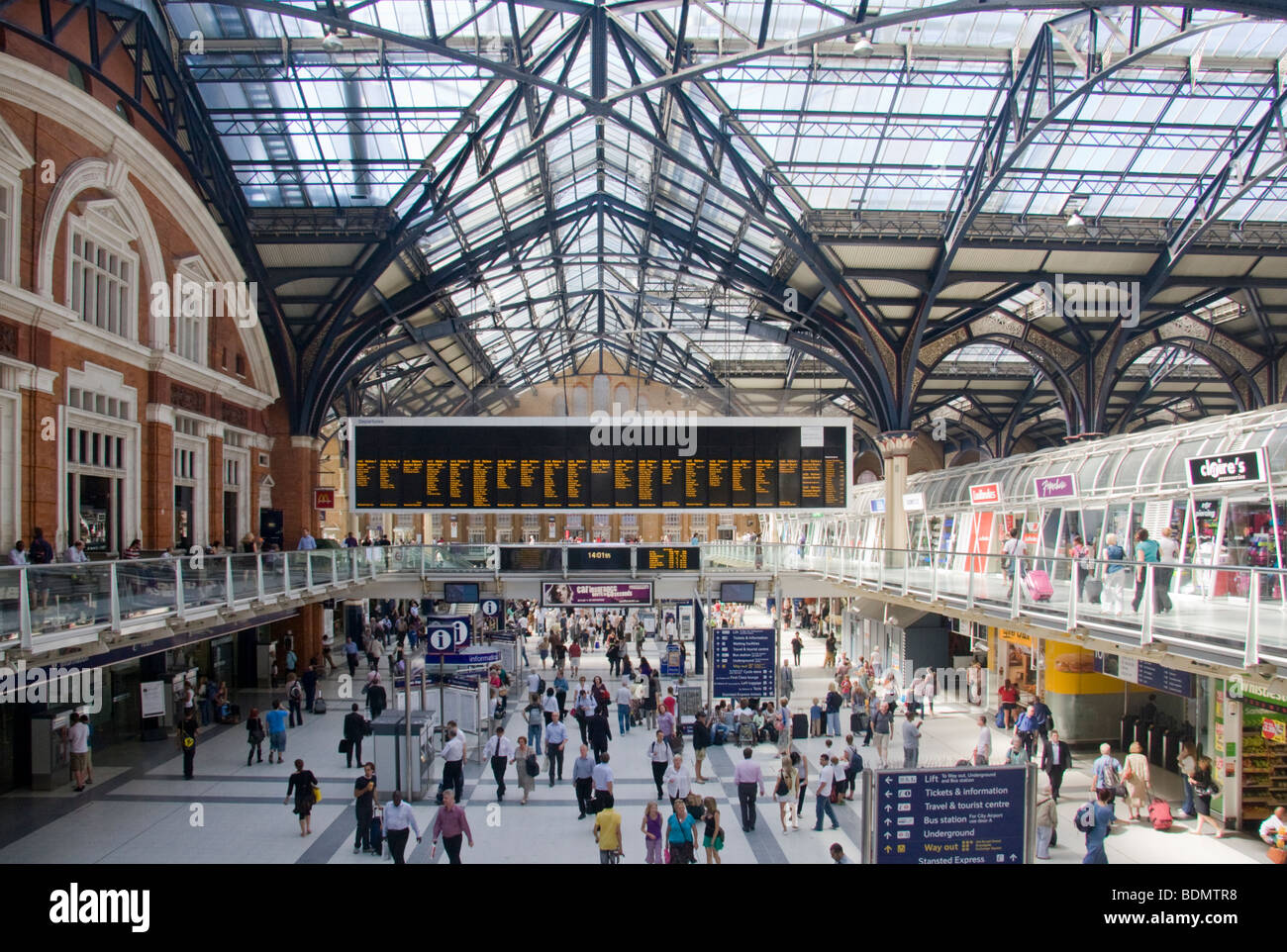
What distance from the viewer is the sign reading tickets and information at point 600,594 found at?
74.3 ft

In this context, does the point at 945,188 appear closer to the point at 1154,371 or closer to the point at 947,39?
the point at 947,39

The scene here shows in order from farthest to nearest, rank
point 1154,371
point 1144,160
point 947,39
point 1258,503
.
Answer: point 1154,371 → point 1144,160 → point 947,39 → point 1258,503

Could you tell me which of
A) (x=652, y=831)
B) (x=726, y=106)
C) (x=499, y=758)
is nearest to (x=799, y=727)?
(x=499, y=758)

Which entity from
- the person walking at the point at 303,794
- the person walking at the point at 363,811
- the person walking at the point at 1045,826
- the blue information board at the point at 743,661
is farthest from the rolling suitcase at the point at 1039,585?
the person walking at the point at 303,794

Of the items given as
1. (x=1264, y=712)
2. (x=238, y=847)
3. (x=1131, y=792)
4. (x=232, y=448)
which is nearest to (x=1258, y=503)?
(x=1264, y=712)

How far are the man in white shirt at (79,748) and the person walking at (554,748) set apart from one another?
8353 millimetres

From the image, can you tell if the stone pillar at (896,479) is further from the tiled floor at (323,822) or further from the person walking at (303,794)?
the person walking at (303,794)

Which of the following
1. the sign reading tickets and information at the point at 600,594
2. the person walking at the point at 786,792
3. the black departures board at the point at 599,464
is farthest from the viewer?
the black departures board at the point at 599,464

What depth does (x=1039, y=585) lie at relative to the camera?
527 inches

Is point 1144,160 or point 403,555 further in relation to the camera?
point 403,555

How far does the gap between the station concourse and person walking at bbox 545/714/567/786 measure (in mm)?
508

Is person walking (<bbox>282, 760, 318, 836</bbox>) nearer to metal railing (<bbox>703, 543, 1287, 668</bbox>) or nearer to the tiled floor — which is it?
the tiled floor

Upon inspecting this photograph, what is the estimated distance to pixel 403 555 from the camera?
2688cm
